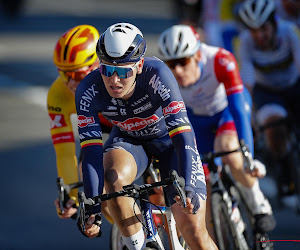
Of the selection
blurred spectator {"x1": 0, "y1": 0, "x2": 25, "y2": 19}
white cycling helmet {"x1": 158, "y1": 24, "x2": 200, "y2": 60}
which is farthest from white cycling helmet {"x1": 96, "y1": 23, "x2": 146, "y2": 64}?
blurred spectator {"x1": 0, "y1": 0, "x2": 25, "y2": 19}

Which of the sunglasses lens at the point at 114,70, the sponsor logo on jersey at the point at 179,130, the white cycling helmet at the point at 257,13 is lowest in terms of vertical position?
the sponsor logo on jersey at the point at 179,130

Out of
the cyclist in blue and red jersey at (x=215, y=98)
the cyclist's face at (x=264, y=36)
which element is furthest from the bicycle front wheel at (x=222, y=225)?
the cyclist's face at (x=264, y=36)

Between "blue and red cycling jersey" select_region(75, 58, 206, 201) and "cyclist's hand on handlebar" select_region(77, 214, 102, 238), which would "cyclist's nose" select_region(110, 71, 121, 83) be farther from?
"cyclist's hand on handlebar" select_region(77, 214, 102, 238)

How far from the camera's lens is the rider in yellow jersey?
257 inches

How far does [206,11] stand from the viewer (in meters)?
15.3

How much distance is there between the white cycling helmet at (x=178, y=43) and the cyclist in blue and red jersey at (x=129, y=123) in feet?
3.66

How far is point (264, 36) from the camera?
8930 millimetres

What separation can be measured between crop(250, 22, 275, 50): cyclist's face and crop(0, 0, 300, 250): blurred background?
184 cm

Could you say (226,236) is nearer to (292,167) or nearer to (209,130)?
(209,130)

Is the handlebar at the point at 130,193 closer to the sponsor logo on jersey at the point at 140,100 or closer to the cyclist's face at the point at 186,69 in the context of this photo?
the sponsor logo on jersey at the point at 140,100

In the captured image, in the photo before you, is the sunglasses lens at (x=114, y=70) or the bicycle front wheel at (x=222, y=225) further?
the bicycle front wheel at (x=222, y=225)

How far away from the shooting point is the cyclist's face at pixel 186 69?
7.00m

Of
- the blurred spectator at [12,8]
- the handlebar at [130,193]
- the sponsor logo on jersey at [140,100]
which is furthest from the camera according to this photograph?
the blurred spectator at [12,8]

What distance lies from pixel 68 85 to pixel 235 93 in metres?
1.37
